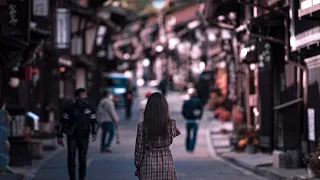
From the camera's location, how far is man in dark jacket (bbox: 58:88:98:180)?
15875 mm

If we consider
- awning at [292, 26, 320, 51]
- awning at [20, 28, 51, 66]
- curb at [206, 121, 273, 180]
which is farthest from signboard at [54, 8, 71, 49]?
awning at [292, 26, 320, 51]

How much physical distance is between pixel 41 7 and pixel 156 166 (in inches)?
560

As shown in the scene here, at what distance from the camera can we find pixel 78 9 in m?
37.2

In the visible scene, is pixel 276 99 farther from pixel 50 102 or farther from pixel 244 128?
pixel 50 102

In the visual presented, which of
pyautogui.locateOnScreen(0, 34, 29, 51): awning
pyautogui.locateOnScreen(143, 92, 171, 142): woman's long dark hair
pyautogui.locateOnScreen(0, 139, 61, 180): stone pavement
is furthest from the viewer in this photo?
pyautogui.locateOnScreen(0, 34, 29, 51): awning

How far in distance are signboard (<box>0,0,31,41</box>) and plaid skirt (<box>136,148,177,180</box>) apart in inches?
386

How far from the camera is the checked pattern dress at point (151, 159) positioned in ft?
A: 32.6

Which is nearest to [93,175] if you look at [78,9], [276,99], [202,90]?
[276,99]

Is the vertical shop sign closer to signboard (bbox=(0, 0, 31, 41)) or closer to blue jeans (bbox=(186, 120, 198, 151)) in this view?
blue jeans (bbox=(186, 120, 198, 151))

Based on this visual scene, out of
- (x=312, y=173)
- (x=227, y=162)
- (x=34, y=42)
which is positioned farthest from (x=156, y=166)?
(x=227, y=162)

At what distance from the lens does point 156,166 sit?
9.95 metres

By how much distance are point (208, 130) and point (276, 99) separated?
12.9 m

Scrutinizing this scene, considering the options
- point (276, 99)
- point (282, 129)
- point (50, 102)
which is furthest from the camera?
point (50, 102)

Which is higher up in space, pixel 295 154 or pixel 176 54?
pixel 176 54
